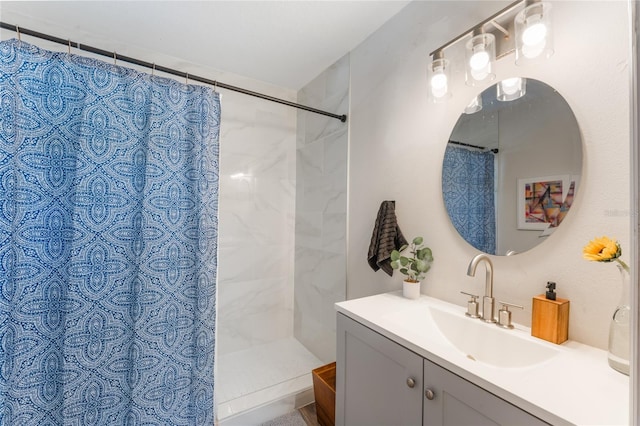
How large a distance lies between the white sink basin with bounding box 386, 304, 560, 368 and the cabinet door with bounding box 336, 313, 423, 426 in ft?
0.41

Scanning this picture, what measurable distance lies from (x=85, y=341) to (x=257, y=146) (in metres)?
1.73

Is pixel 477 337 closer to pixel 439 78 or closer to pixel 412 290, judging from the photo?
pixel 412 290

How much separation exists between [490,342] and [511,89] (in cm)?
94

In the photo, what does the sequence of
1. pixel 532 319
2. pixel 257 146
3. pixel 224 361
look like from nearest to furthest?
1. pixel 532 319
2. pixel 224 361
3. pixel 257 146

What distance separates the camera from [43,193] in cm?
104

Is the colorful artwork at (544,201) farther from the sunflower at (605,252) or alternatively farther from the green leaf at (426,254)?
the green leaf at (426,254)

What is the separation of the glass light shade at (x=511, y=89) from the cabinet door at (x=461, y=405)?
39.3 inches

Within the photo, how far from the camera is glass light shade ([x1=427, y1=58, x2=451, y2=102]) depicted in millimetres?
1216

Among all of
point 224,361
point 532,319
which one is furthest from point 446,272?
point 224,361

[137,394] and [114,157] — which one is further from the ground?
[114,157]

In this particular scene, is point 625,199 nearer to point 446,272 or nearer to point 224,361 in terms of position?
point 446,272

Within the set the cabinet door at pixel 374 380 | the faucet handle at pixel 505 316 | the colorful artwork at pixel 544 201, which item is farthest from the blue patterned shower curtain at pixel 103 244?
the colorful artwork at pixel 544 201

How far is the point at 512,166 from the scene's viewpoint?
41.5 inches

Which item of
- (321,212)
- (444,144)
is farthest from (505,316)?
(321,212)
